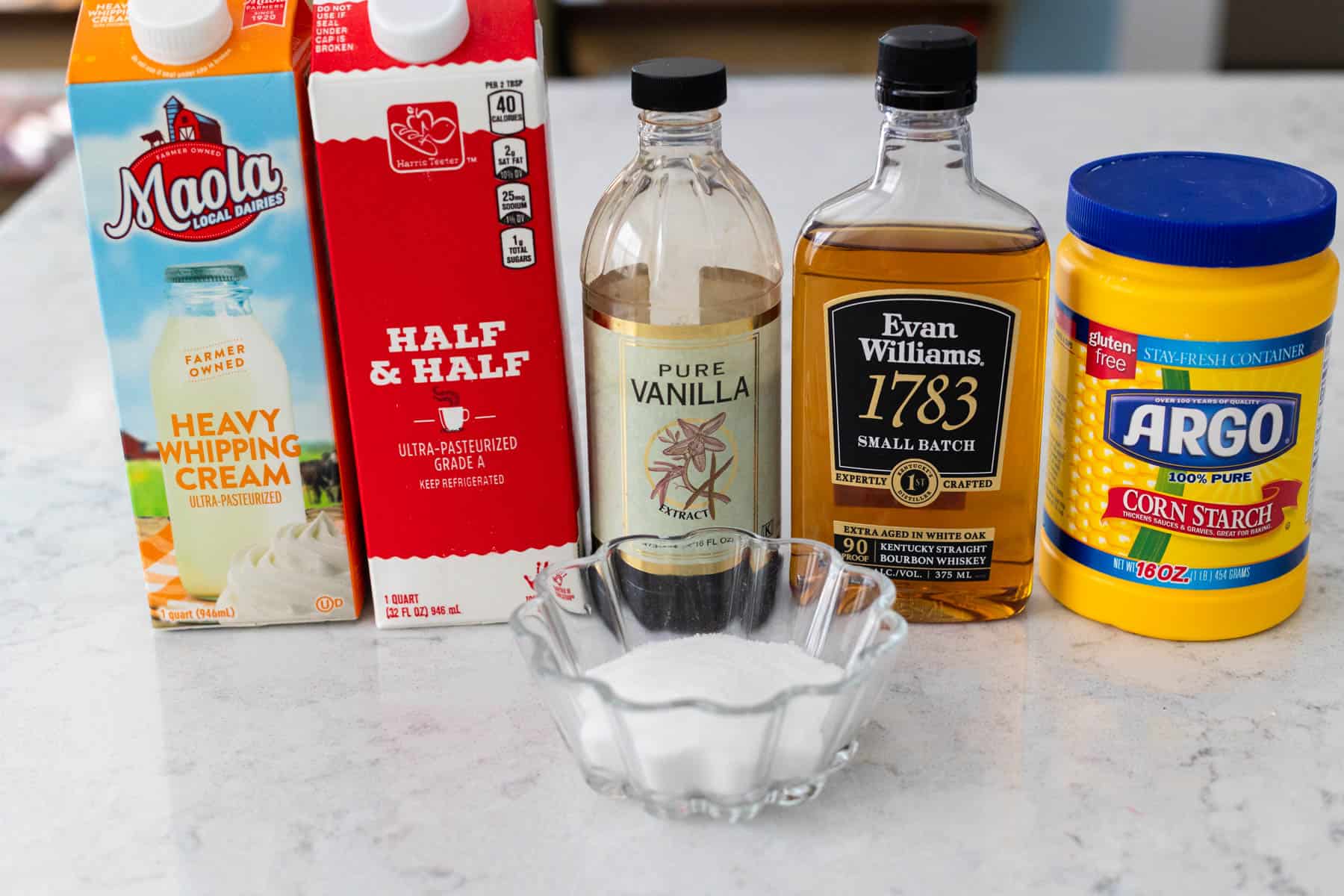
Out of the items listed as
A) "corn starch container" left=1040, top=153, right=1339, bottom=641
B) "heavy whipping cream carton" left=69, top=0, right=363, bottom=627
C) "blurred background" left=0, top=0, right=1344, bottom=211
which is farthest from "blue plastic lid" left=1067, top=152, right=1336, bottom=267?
"blurred background" left=0, top=0, right=1344, bottom=211

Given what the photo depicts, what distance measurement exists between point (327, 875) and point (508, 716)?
143 mm

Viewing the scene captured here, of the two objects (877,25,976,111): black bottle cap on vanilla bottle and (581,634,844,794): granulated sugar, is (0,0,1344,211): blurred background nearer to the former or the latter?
(877,25,976,111): black bottle cap on vanilla bottle

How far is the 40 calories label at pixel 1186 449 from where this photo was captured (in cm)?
71

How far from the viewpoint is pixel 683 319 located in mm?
744

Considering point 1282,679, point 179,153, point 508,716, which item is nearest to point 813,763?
point 508,716

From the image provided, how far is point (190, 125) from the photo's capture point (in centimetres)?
71

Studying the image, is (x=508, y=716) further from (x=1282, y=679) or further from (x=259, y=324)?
(x=1282, y=679)

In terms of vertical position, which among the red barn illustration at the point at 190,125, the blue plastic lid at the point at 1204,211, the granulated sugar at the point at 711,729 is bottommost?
the granulated sugar at the point at 711,729

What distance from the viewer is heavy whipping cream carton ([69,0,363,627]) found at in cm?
70

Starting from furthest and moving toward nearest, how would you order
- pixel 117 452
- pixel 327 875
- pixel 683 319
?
pixel 117 452 → pixel 683 319 → pixel 327 875

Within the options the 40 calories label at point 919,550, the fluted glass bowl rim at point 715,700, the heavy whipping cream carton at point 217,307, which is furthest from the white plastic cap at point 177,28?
the 40 calories label at point 919,550

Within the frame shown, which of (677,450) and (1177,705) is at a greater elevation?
(677,450)

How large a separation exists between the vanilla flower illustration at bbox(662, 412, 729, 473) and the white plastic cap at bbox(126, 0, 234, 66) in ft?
1.02

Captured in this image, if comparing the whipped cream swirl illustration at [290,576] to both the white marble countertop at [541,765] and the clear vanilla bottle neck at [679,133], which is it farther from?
the clear vanilla bottle neck at [679,133]
